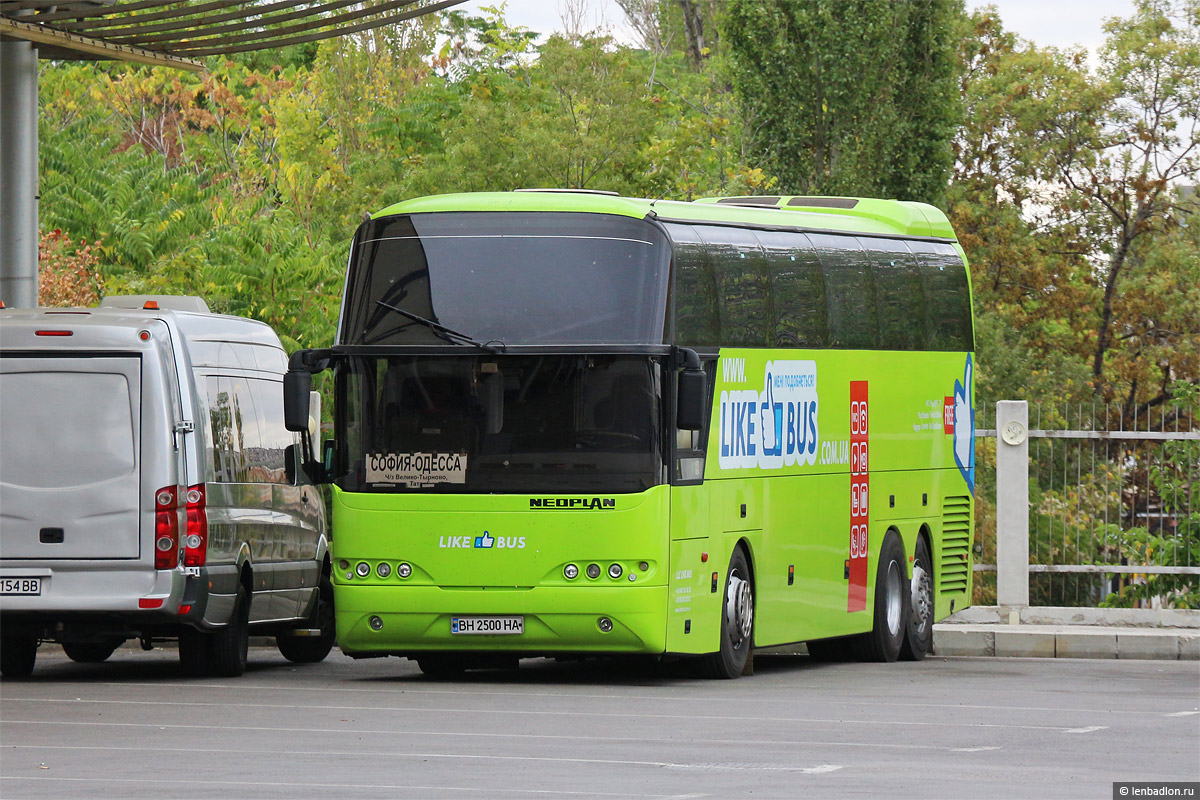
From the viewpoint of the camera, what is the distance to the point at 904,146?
140ft

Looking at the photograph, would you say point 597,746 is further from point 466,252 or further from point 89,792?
point 466,252

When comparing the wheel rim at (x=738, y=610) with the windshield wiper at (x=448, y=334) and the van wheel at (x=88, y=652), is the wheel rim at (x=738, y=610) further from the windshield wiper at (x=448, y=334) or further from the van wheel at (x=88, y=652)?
the van wheel at (x=88, y=652)

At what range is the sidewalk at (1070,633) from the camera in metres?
19.4

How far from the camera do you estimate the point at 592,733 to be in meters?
11.7

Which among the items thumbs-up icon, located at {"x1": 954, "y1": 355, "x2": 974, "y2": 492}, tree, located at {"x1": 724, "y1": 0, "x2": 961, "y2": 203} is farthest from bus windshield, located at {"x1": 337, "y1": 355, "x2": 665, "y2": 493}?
tree, located at {"x1": 724, "y1": 0, "x2": 961, "y2": 203}

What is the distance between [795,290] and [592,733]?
241 inches

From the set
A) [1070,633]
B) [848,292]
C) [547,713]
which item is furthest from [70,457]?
[1070,633]

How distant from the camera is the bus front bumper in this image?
14.7 m

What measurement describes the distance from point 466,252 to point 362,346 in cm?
97

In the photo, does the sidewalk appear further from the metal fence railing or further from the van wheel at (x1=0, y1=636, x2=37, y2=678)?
the van wheel at (x1=0, y1=636, x2=37, y2=678)

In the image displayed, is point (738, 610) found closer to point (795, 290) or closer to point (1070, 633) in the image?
point (795, 290)

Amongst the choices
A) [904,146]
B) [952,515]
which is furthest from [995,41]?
[952,515]

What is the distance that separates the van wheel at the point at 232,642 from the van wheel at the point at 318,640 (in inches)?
68.2

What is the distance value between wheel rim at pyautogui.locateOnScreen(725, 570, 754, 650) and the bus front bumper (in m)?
1.23
